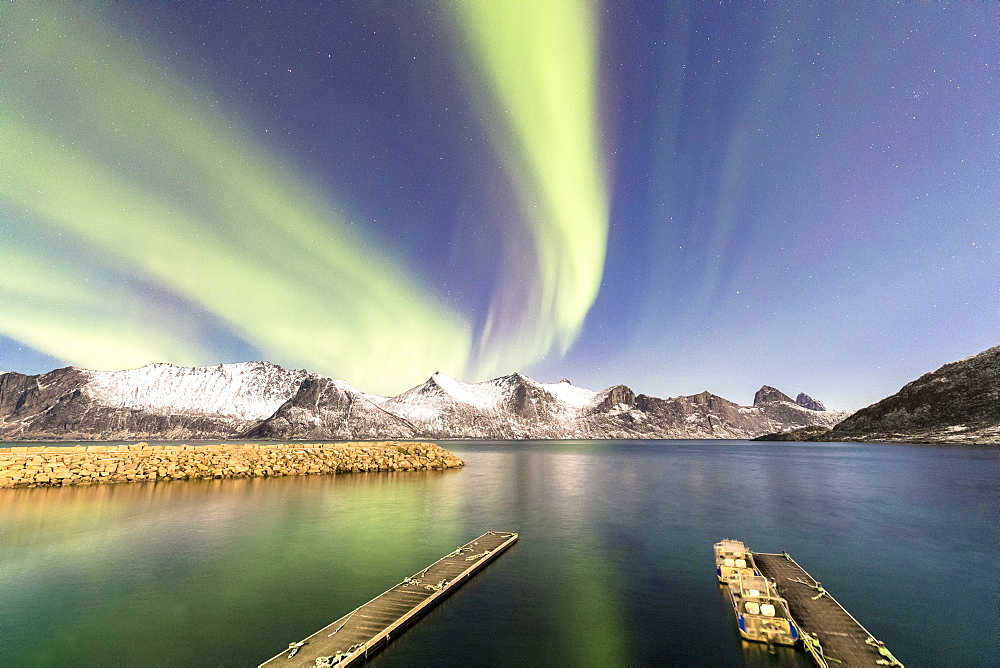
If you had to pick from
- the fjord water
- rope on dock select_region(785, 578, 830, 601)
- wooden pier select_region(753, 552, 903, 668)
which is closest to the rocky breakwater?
the fjord water

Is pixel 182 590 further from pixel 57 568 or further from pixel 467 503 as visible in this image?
pixel 467 503

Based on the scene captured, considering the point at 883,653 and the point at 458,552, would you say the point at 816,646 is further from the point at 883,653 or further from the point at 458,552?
the point at 458,552

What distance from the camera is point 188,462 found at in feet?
265

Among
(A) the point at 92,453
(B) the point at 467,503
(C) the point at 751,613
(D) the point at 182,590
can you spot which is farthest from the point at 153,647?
(A) the point at 92,453

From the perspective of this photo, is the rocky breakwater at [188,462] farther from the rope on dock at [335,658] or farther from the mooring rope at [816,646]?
the mooring rope at [816,646]

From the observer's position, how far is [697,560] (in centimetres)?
3609

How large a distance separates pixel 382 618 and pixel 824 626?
933 inches

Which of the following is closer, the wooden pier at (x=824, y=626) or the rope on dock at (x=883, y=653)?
the rope on dock at (x=883, y=653)

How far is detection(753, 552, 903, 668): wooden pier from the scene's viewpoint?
64.2 feet

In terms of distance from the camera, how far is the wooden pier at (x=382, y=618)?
60.5 feet

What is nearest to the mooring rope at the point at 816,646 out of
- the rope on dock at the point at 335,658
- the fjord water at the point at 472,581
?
the fjord water at the point at 472,581

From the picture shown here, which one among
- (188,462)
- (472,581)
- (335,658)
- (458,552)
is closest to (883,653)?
(472,581)

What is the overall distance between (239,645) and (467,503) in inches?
1682

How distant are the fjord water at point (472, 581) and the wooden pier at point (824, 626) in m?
1.56
